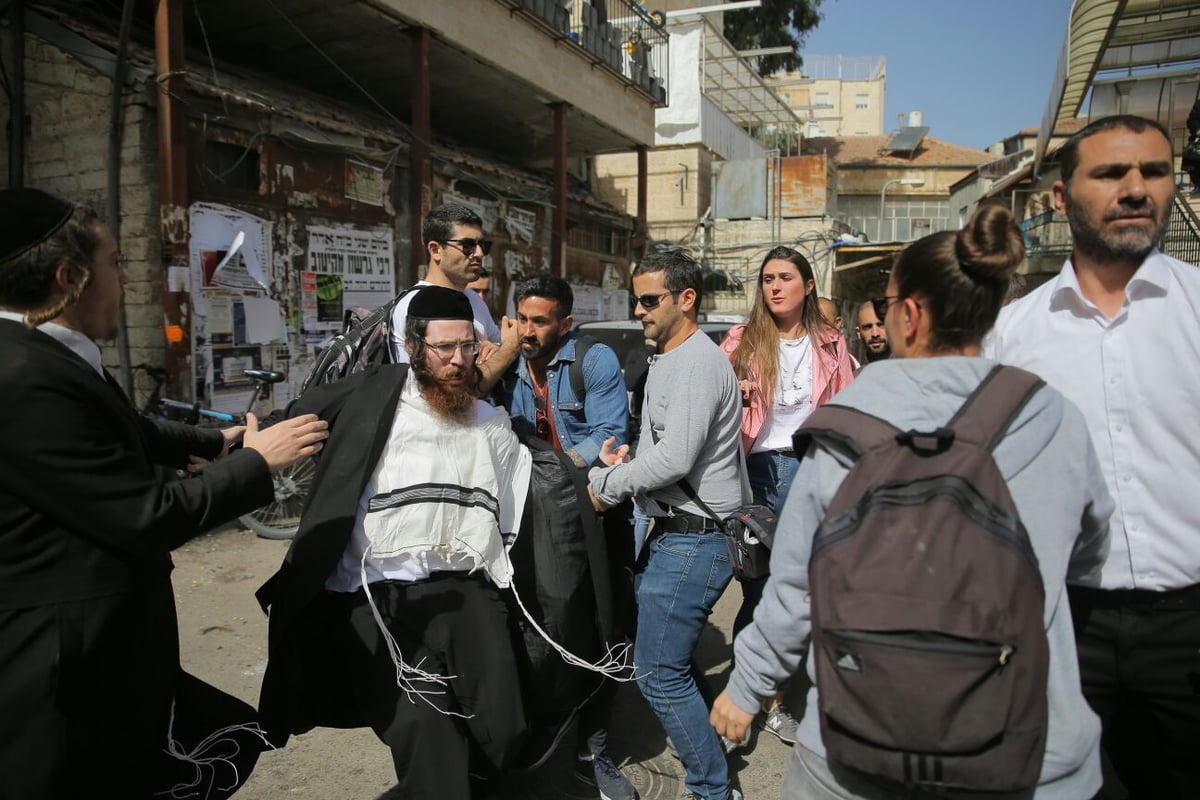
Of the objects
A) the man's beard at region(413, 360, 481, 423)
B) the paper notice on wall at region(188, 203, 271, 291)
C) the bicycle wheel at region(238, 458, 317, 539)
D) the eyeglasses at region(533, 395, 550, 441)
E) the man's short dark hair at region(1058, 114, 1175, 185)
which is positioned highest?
the paper notice on wall at region(188, 203, 271, 291)

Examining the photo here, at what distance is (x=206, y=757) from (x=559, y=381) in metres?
1.94

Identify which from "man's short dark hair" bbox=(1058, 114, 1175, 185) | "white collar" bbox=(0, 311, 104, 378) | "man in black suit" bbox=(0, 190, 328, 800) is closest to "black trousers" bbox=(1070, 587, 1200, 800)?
"man's short dark hair" bbox=(1058, 114, 1175, 185)

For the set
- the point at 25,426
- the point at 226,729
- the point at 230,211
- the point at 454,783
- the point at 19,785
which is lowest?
the point at 454,783

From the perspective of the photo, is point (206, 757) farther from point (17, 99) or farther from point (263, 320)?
point (17, 99)

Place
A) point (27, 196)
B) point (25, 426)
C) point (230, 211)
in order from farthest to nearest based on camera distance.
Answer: point (230, 211) < point (27, 196) < point (25, 426)

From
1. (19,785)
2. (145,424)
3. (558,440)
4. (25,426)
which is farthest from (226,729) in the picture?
(558,440)

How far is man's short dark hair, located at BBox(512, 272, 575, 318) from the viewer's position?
11.2ft

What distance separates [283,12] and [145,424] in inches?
317

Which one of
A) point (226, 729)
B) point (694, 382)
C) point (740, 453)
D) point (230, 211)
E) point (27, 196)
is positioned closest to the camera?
point (27, 196)

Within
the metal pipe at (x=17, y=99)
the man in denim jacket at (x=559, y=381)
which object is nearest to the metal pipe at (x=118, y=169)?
the metal pipe at (x=17, y=99)

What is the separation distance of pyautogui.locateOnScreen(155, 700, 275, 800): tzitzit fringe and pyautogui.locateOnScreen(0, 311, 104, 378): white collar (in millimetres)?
967

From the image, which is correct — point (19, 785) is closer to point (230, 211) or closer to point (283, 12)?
point (230, 211)

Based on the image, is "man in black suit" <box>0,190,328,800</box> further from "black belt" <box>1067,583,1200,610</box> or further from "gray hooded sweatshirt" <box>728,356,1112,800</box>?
"black belt" <box>1067,583,1200,610</box>

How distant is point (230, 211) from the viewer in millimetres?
7078
